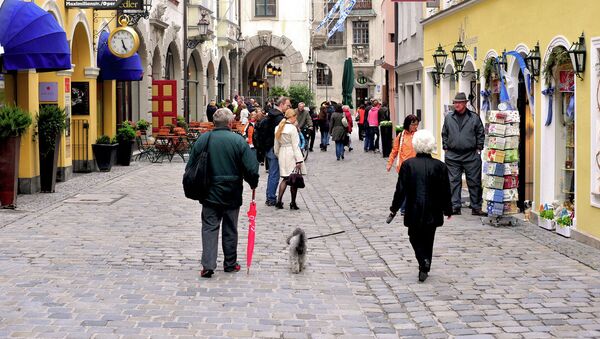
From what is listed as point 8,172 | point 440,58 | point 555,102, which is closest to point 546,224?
point 555,102

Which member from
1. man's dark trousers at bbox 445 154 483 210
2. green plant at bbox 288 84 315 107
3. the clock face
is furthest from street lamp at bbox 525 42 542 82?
green plant at bbox 288 84 315 107

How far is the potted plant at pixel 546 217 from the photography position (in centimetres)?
1261

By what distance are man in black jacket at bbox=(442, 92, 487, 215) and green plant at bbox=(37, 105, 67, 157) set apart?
22.6 feet

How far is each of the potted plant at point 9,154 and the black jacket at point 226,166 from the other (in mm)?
6023

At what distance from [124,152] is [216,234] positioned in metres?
15.2

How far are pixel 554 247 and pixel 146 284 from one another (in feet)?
16.0

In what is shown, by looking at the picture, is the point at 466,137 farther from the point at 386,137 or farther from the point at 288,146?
the point at 386,137

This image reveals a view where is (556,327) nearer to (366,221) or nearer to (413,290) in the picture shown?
(413,290)

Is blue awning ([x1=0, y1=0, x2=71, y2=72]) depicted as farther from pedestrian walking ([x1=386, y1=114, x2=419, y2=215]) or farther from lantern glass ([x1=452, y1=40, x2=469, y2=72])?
lantern glass ([x1=452, y1=40, x2=469, y2=72])

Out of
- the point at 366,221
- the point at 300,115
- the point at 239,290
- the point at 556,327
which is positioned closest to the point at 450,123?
the point at 366,221

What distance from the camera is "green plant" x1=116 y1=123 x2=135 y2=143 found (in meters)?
23.9

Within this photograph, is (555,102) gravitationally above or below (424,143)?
above

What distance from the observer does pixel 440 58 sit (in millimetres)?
21312

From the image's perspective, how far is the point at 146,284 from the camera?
889 centimetres
